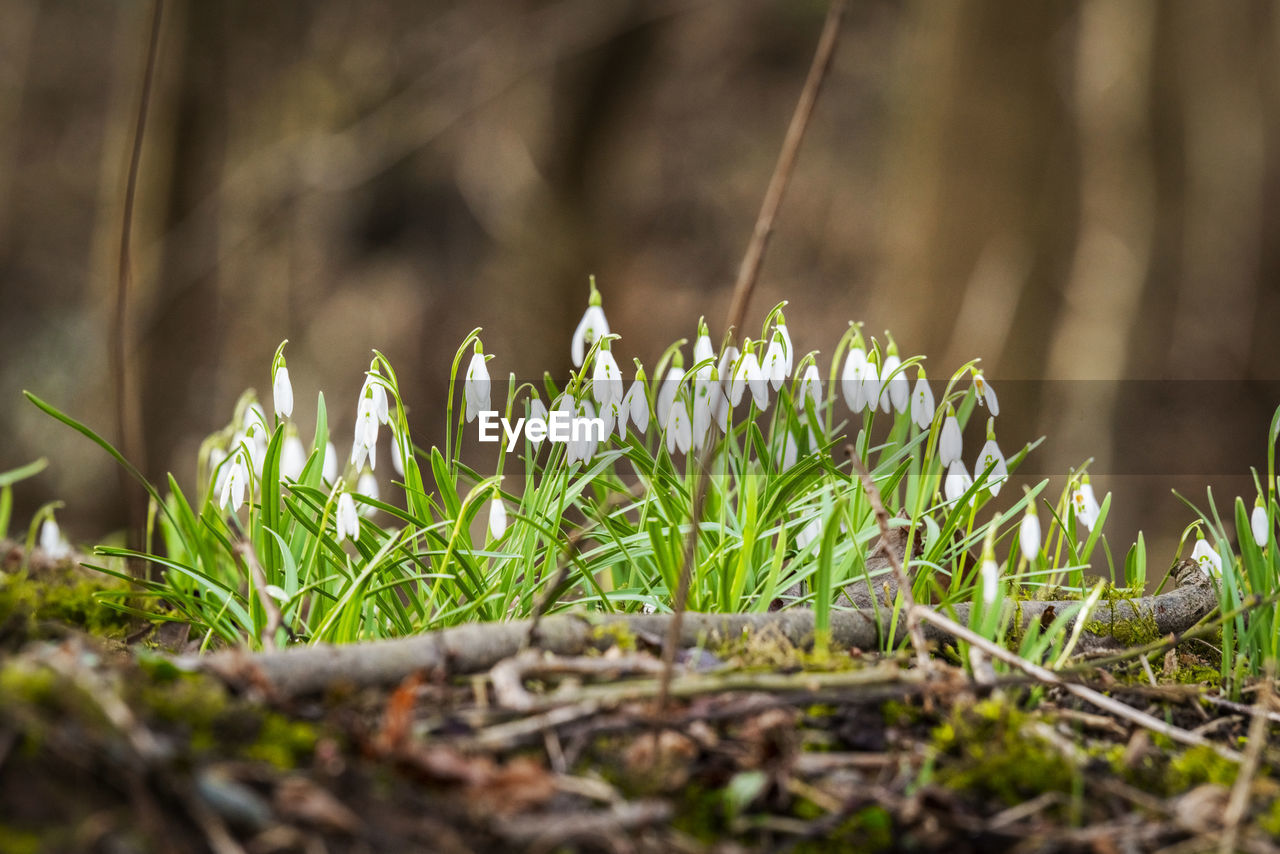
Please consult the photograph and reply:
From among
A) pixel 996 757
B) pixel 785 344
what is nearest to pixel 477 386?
pixel 785 344

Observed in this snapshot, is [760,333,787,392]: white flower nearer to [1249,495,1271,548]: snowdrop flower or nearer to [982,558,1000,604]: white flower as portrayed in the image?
[982,558,1000,604]: white flower

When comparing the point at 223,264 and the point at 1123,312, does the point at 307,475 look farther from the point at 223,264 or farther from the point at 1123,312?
the point at 223,264

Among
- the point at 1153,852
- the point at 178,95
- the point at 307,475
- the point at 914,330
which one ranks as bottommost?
the point at 1153,852

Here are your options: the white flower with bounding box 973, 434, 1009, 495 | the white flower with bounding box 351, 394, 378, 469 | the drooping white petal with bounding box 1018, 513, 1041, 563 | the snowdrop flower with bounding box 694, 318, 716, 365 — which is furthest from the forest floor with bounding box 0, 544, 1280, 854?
the snowdrop flower with bounding box 694, 318, 716, 365

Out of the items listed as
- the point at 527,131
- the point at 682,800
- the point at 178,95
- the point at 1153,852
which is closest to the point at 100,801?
the point at 682,800

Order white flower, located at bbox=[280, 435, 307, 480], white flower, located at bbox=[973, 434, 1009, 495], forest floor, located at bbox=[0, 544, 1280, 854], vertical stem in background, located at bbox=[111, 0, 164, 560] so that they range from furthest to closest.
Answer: white flower, located at bbox=[280, 435, 307, 480]
white flower, located at bbox=[973, 434, 1009, 495]
vertical stem in background, located at bbox=[111, 0, 164, 560]
forest floor, located at bbox=[0, 544, 1280, 854]

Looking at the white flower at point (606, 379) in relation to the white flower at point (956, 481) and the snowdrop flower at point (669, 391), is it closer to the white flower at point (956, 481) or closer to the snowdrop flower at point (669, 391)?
the snowdrop flower at point (669, 391)
